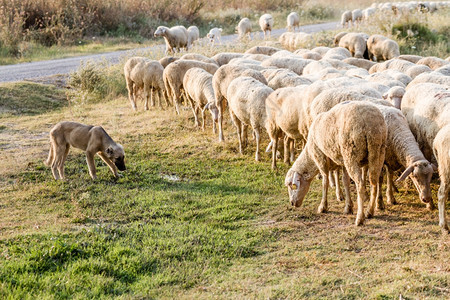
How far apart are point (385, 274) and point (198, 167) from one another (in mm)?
4899

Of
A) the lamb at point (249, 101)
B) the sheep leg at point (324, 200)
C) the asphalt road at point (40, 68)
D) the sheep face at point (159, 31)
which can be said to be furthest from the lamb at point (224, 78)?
the sheep face at point (159, 31)

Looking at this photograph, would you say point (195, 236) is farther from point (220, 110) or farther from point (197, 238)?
point (220, 110)

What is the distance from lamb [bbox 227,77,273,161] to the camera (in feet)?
31.0

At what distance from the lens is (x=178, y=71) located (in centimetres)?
1276

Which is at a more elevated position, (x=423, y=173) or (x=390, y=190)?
(x=423, y=173)

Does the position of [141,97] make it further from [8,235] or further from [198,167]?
[8,235]

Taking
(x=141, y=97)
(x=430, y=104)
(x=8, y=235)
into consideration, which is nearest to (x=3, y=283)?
(x=8, y=235)

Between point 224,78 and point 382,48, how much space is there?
863cm

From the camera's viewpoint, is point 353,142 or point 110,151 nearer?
point 353,142

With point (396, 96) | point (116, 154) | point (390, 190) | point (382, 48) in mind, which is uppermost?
point (396, 96)

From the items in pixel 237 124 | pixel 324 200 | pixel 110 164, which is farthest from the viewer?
pixel 237 124

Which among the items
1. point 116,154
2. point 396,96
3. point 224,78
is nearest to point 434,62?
point 396,96

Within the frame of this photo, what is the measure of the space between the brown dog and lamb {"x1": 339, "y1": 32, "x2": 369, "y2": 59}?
11597 millimetres

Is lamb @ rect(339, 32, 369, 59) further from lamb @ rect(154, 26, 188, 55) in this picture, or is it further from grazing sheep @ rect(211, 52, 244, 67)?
lamb @ rect(154, 26, 188, 55)
